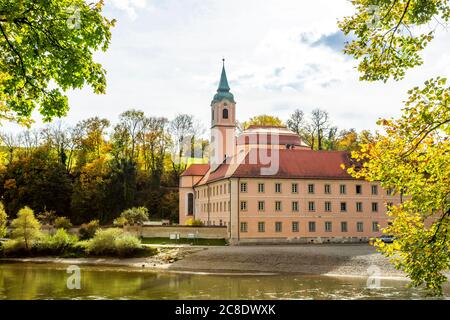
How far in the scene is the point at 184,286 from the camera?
27.5 m

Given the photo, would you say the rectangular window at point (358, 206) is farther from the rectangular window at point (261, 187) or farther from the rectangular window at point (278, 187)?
the rectangular window at point (261, 187)

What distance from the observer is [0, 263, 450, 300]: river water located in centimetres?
2383

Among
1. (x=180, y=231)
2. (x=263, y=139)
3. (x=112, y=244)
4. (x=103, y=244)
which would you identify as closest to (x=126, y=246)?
(x=112, y=244)

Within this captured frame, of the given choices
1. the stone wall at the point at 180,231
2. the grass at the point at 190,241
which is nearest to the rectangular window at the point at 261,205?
the stone wall at the point at 180,231

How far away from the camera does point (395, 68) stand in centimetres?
992

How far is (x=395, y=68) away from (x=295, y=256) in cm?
2832

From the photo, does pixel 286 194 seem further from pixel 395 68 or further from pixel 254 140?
pixel 395 68

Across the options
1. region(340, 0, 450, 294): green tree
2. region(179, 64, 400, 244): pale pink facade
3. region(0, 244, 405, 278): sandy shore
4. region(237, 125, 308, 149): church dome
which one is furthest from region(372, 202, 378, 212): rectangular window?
region(340, 0, 450, 294): green tree

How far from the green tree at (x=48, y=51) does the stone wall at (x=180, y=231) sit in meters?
38.6

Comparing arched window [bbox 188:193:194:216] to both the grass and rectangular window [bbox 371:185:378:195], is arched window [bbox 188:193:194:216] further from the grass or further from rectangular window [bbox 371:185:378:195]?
rectangular window [bbox 371:185:378:195]

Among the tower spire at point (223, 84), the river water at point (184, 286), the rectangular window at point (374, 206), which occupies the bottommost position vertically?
the river water at point (184, 286)

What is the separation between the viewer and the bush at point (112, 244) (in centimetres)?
4184
